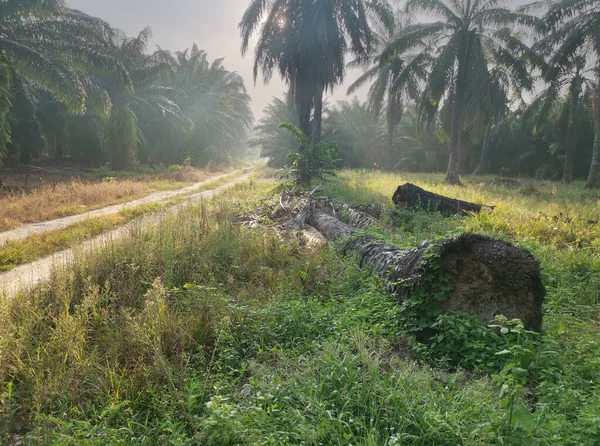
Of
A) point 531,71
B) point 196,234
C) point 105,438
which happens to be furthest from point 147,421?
point 531,71

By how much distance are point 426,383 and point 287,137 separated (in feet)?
109

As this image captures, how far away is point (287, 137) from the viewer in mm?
34000

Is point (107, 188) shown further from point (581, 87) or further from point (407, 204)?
point (581, 87)

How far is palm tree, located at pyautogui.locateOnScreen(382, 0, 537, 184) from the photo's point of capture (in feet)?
54.3

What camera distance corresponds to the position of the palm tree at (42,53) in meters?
11.0

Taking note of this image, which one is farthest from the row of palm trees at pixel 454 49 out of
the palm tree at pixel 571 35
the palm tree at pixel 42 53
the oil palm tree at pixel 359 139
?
the oil palm tree at pixel 359 139

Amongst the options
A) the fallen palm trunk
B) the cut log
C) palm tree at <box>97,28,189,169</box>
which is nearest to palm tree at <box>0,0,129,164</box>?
palm tree at <box>97,28,189,169</box>

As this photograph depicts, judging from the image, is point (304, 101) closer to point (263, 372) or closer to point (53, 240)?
point (53, 240)

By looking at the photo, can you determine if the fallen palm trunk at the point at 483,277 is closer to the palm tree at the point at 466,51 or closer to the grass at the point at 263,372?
the grass at the point at 263,372

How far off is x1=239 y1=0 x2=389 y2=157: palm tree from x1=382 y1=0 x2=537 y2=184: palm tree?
8.97 ft

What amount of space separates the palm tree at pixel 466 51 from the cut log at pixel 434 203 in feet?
32.5

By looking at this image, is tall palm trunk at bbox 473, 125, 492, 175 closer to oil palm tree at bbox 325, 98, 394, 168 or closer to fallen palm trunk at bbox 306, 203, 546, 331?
oil palm tree at bbox 325, 98, 394, 168

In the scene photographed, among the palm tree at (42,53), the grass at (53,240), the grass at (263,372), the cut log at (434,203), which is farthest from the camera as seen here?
the palm tree at (42,53)

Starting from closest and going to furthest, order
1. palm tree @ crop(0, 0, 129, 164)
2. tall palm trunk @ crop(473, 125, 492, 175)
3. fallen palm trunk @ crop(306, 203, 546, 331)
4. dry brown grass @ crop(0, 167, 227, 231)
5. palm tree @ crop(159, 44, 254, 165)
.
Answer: fallen palm trunk @ crop(306, 203, 546, 331) → dry brown grass @ crop(0, 167, 227, 231) → palm tree @ crop(0, 0, 129, 164) → tall palm trunk @ crop(473, 125, 492, 175) → palm tree @ crop(159, 44, 254, 165)
